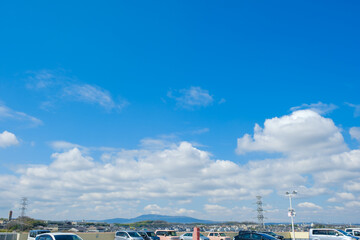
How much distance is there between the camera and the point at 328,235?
29.7m

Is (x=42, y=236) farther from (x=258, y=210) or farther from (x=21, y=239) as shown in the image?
(x=258, y=210)


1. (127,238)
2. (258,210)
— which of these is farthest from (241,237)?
(258,210)

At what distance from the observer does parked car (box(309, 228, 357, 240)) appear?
28544 millimetres

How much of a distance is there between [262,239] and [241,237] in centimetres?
202

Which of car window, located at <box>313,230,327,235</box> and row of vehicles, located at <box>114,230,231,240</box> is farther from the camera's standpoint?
car window, located at <box>313,230,327,235</box>

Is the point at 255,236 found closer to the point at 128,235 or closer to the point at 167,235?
the point at 128,235

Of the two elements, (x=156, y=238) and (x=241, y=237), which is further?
(x=156, y=238)

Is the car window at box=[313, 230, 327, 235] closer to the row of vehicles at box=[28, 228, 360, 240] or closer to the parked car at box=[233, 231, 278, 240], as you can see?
the row of vehicles at box=[28, 228, 360, 240]

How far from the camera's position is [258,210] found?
76812 millimetres

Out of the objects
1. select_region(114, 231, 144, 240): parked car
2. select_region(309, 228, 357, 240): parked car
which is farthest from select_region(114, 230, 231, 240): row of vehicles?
select_region(309, 228, 357, 240): parked car

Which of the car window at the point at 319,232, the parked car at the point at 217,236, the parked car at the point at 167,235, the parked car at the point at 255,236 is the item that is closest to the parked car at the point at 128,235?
the parked car at the point at 167,235

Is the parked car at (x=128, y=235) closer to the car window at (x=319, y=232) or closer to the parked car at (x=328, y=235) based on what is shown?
the parked car at (x=328, y=235)

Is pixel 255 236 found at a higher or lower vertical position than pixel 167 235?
higher

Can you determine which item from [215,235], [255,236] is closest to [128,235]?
[255,236]
